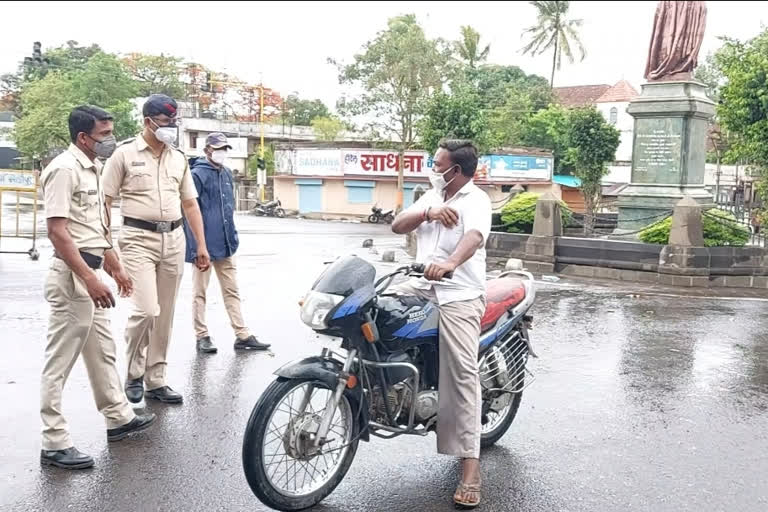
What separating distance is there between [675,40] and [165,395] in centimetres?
1358

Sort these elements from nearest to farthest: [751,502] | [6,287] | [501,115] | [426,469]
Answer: [751,502]
[426,469]
[6,287]
[501,115]

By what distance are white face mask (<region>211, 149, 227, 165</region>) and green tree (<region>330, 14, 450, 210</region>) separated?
29782 millimetres

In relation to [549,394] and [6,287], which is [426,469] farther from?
[6,287]

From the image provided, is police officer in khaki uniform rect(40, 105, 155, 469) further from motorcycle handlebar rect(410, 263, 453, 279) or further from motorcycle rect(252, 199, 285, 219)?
motorcycle rect(252, 199, 285, 219)

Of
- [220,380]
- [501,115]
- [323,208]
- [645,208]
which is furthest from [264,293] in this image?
[501,115]

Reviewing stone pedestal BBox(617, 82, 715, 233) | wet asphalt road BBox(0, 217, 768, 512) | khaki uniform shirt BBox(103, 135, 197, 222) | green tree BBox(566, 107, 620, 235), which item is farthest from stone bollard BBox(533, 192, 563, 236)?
khaki uniform shirt BBox(103, 135, 197, 222)

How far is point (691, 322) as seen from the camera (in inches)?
346

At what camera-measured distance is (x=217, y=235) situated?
680 cm

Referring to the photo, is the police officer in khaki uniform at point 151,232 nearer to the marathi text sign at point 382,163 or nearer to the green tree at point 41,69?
the marathi text sign at point 382,163

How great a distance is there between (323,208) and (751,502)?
121 feet

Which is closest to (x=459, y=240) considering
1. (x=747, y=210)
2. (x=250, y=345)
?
(x=250, y=345)

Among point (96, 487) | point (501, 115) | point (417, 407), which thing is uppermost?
point (501, 115)

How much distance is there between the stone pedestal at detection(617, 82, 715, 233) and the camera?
15.0m

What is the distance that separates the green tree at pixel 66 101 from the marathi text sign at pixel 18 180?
107ft
